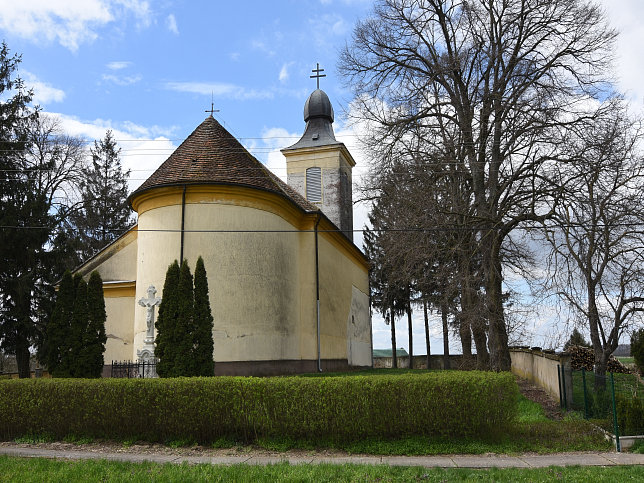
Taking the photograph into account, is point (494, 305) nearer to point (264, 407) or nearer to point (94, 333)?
point (264, 407)

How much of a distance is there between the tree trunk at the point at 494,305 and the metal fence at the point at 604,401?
2.16 metres

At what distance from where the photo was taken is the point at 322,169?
34.5 m

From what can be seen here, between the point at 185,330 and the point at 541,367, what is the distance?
14.3 m

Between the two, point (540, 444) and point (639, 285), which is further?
point (639, 285)

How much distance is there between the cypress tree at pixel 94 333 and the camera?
43.7ft

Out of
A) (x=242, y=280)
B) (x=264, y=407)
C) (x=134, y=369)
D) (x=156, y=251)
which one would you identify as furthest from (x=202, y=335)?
(x=156, y=251)

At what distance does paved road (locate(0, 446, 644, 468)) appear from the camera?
8641mm

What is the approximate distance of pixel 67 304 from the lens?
537 inches

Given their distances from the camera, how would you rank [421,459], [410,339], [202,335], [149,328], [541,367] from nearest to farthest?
1. [421,459]
2. [202,335]
3. [149,328]
4. [541,367]
5. [410,339]

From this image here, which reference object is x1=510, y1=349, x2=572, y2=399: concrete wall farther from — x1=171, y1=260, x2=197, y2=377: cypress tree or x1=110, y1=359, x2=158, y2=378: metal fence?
x1=110, y1=359, x2=158, y2=378: metal fence

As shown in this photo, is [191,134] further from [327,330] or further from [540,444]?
[540,444]

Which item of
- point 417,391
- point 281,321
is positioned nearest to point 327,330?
point 281,321

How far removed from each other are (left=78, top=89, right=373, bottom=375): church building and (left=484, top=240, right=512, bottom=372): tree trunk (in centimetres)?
758

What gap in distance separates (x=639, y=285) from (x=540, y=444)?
606cm
